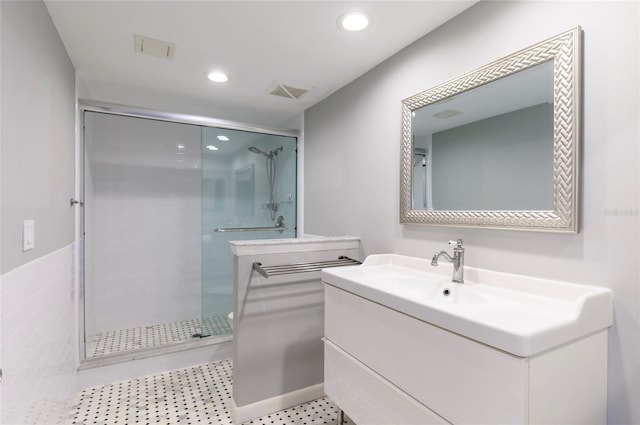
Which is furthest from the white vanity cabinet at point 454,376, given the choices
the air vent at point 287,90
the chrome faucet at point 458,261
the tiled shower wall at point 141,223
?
the tiled shower wall at point 141,223

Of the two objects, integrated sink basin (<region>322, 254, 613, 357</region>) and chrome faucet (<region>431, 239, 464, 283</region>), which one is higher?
chrome faucet (<region>431, 239, 464, 283</region>)

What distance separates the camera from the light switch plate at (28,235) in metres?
1.16

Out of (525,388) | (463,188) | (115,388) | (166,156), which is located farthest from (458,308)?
(166,156)

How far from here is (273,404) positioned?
195 cm

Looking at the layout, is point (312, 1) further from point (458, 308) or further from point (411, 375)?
point (411, 375)

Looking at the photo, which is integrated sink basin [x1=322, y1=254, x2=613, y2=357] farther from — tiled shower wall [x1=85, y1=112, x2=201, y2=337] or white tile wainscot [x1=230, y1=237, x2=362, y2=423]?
tiled shower wall [x1=85, y1=112, x2=201, y2=337]

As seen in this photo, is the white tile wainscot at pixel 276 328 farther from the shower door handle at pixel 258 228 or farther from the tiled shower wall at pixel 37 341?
the shower door handle at pixel 258 228

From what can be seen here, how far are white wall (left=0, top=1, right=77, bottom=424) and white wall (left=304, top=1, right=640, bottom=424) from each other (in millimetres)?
1680

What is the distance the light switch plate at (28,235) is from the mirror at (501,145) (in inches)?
65.8

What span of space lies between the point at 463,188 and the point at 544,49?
24.1 inches

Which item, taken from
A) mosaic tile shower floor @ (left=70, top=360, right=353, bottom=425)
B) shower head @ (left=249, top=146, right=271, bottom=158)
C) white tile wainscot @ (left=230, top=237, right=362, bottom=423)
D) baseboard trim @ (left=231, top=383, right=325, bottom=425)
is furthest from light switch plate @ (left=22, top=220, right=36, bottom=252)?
shower head @ (left=249, top=146, right=271, bottom=158)

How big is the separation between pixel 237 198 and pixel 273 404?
5.77 ft

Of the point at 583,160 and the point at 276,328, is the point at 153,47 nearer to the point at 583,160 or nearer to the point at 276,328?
the point at 276,328

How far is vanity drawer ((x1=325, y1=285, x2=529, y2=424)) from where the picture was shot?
2.77ft
